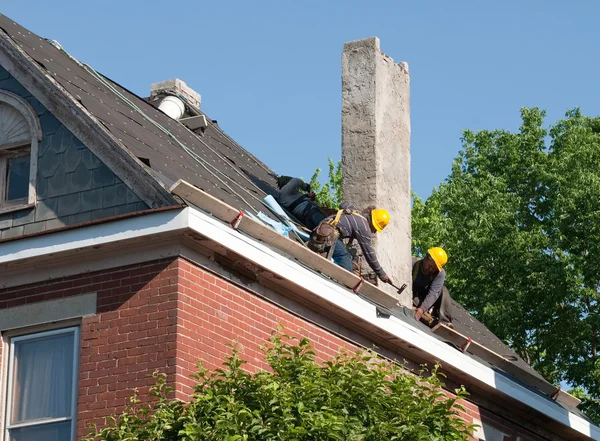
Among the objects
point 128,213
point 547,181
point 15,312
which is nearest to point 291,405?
point 128,213

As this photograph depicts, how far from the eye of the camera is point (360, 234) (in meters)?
15.9

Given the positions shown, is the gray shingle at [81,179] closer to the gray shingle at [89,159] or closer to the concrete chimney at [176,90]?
the gray shingle at [89,159]

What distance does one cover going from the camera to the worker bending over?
642 inches

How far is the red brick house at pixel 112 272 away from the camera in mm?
12219

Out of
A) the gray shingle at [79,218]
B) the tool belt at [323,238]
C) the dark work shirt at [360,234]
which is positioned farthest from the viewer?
the dark work shirt at [360,234]

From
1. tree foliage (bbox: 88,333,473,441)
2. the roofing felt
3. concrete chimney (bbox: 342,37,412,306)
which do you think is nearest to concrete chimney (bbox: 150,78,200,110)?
the roofing felt

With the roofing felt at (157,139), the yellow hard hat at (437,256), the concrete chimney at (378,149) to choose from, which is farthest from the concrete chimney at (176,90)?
the yellow hard hat at (437,256)

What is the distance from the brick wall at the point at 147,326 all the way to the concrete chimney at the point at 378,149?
177 inches

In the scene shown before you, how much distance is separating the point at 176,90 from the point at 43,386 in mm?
9298

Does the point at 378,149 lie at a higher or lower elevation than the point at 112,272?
higher

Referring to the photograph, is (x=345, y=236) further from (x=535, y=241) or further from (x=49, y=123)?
(x=535, y=241)

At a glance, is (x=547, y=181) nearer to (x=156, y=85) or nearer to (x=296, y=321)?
(x=156, y=85)

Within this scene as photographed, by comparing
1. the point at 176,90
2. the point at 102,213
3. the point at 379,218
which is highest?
the point at 176,90

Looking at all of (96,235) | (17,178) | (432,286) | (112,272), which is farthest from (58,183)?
(432,286)
